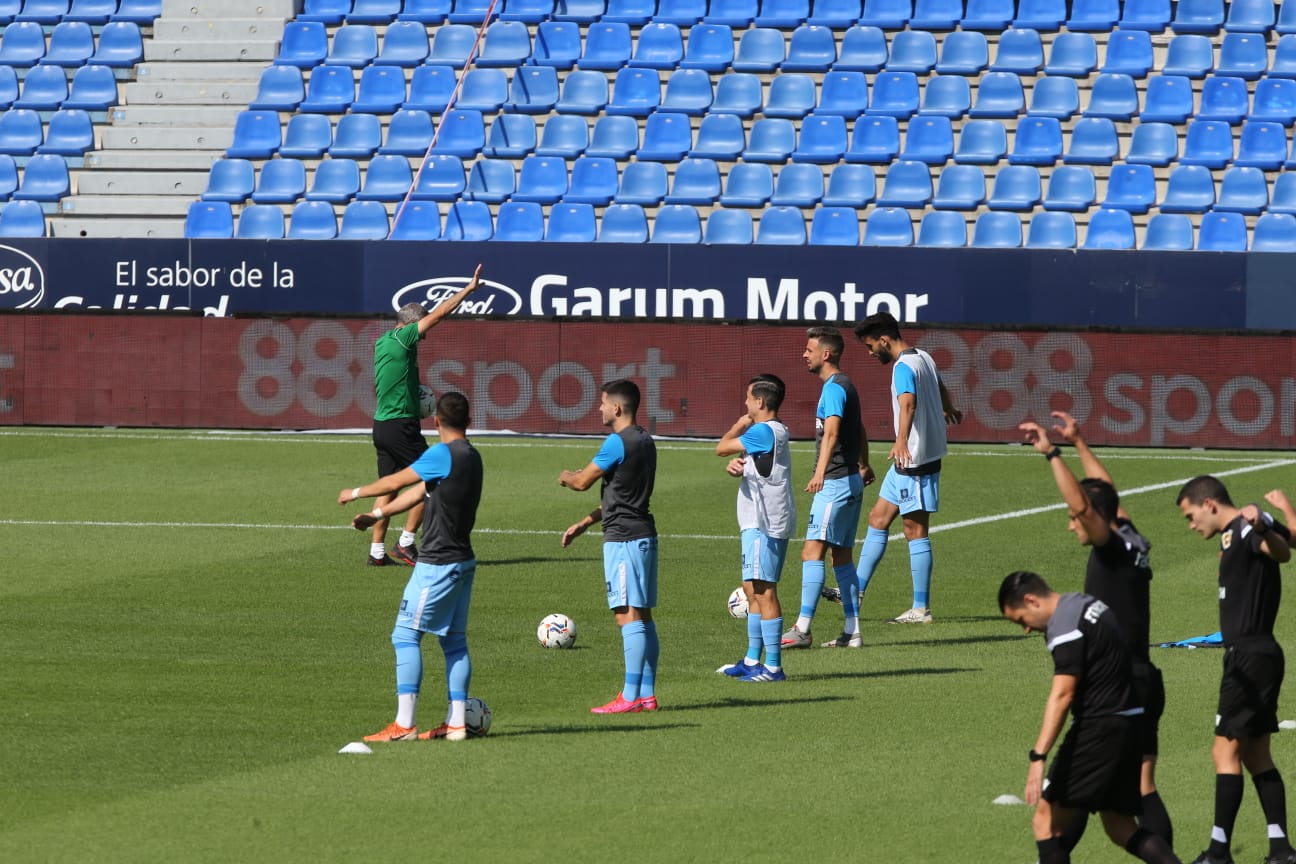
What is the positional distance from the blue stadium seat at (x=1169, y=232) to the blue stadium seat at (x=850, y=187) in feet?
14.5

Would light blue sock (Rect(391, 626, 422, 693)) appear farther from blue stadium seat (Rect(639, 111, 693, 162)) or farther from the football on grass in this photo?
blue stadium seat (Rect(639, 111, 693, 162))

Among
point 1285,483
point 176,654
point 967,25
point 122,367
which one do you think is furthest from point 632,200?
point 176,654

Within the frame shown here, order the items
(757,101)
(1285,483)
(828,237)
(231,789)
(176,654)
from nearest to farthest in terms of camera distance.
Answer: (231,789) < (176,654) < (1285,483) < (828,237) < (757,101)

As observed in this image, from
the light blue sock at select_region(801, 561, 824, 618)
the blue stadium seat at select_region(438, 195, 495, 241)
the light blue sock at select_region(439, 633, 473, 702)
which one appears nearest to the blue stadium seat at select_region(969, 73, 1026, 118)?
the blue stadium seat at select_region(438, 195, 495, 241)

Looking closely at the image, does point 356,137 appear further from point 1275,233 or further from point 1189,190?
point 1275,233

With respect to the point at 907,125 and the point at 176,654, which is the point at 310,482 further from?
the point at 907,125

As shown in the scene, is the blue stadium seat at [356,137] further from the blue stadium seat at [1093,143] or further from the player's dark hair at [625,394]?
the player's dark hair at [625,394]

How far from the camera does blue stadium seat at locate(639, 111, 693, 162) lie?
1323 inches

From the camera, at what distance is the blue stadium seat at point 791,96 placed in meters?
33.7

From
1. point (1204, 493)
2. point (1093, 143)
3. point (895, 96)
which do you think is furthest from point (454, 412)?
point (895, 96)

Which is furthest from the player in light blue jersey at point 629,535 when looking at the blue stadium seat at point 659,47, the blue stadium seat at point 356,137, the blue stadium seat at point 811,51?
the blue stadium seat at point 356,137

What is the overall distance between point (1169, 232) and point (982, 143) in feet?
11.5

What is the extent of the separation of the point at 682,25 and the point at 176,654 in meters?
23.5

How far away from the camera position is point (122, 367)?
3034cm
